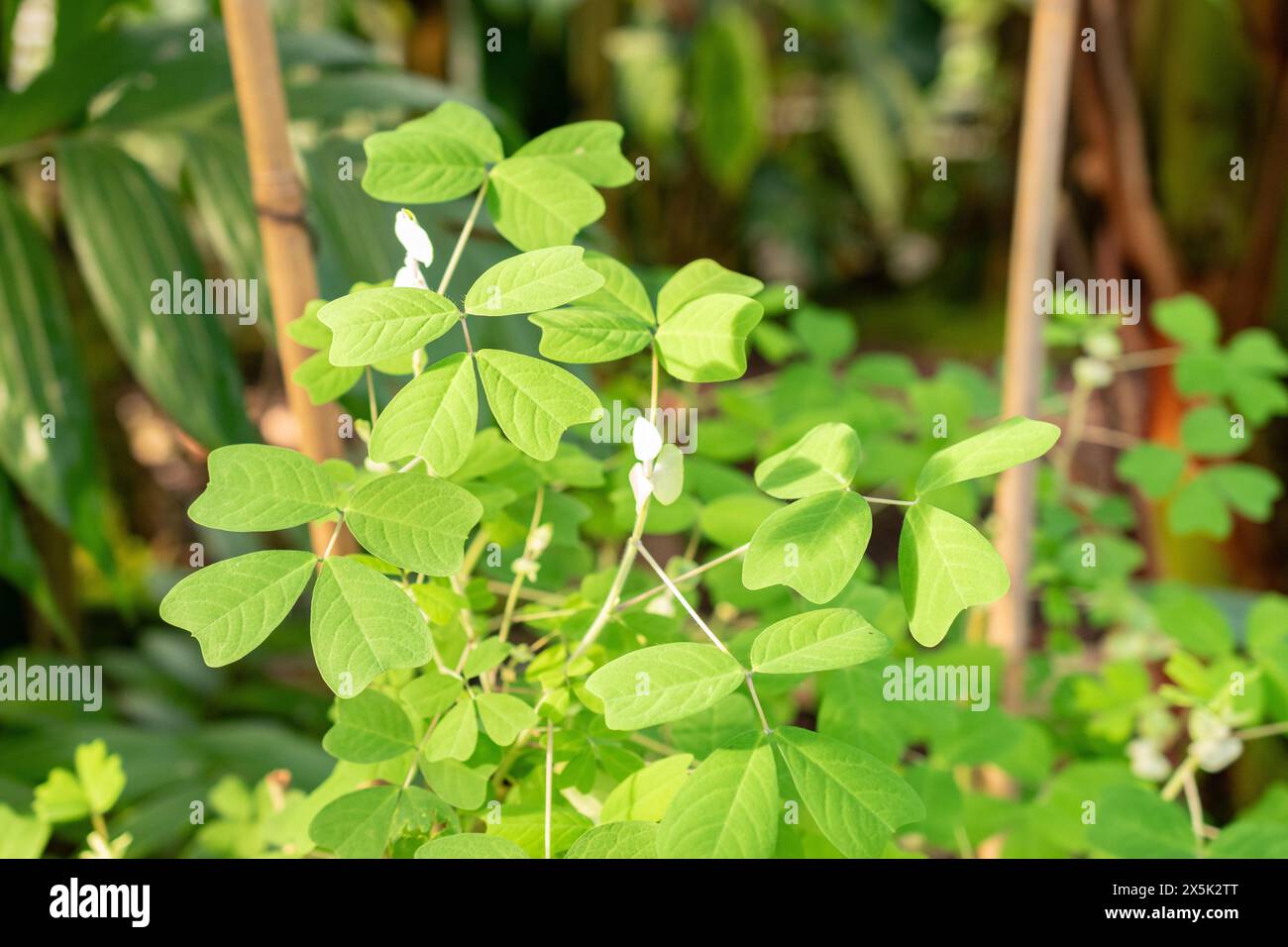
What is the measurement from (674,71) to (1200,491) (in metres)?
2.76

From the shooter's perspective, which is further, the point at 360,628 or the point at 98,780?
the point at 98,780

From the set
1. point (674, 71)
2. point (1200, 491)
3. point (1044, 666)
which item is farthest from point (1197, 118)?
point (674, 71)

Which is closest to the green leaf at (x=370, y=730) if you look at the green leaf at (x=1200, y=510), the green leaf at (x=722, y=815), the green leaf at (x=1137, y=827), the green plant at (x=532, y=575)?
the green plant at (x=532, y=575)

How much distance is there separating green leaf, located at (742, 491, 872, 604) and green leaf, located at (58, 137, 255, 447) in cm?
43

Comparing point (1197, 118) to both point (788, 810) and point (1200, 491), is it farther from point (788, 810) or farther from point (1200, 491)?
point (788, 810)

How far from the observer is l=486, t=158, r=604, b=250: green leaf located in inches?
14.5

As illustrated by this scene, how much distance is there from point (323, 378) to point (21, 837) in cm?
24

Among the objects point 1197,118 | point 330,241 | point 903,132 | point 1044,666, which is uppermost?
point 903,132

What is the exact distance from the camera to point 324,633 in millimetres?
301

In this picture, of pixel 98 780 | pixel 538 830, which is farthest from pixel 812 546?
pixel 98 780

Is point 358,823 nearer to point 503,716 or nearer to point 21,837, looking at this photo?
point 503,716

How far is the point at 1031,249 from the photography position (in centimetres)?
62

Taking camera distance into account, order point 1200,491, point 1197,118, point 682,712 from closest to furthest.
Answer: point 682,712 < point 1200,491 < point 1197,118

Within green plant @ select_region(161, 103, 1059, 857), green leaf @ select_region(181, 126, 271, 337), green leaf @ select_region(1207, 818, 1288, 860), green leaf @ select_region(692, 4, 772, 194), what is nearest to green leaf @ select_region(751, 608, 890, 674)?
green plant @ select_region(161, 103, 1059, 857)
